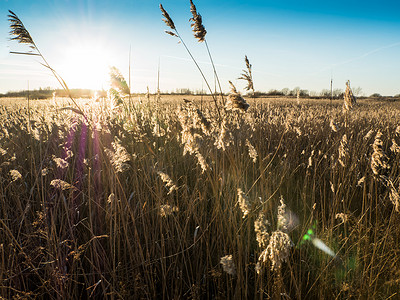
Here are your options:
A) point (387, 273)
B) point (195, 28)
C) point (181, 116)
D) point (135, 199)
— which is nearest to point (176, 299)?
point (181, 116)

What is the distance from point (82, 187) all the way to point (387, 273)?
2880 millimetres

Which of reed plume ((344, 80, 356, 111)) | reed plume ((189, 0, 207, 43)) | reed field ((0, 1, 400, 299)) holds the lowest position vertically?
reed field ((0, 1, 400, 299))

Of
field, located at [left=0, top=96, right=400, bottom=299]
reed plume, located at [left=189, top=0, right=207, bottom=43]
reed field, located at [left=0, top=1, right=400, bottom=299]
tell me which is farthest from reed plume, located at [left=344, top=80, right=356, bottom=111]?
reed plume, located at [left=189, top=0, right=207, bottom=43]

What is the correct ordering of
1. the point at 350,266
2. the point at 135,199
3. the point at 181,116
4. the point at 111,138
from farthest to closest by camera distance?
the point at 111,138
the point at 135,199
the point at 350,266
the point at 181,116

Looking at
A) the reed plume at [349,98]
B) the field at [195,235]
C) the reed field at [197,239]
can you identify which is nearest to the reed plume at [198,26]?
the reed field at [197,239]

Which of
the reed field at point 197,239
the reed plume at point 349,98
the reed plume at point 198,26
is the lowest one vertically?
the reed field at point 197,239

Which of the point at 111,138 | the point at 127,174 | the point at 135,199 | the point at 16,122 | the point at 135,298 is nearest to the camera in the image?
the point at 135,298

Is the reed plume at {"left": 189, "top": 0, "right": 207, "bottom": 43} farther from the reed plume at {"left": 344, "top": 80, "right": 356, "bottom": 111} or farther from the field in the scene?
the reed plume at {"left": 344, "top": 80, "right": 356, "bottom": 111}

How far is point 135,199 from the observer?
2611 millimetres

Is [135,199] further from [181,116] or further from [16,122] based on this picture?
[16,122]

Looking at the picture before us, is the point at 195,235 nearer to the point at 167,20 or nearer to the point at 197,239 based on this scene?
the point at 197,239

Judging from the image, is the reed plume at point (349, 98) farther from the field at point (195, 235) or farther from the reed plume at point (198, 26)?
the reed plume at point (198, 26)

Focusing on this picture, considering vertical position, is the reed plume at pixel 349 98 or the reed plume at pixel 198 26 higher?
the reed plume at pixel 198 26

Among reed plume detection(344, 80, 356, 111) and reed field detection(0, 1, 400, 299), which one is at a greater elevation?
reed plume detection(344, 80, 356, 111)
